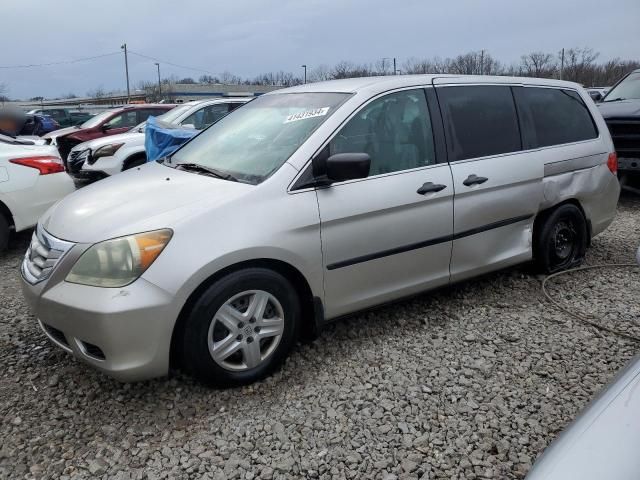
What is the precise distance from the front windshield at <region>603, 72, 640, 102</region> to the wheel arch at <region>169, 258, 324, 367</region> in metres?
7.57

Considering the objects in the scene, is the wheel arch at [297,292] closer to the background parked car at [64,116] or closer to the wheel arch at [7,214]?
the wheel arch at [7,214]

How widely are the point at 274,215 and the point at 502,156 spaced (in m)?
1.95

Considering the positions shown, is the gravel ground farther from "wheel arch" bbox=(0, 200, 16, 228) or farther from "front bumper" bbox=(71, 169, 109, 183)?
"front bumper" bbox=(71, 169, 109, 183)

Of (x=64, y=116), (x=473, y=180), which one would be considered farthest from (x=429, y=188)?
(x=64, y=116)

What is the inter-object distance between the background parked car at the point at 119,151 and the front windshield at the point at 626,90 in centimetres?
641

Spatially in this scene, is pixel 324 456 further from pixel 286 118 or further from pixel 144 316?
pixel 286 118

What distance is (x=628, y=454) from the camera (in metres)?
1.34

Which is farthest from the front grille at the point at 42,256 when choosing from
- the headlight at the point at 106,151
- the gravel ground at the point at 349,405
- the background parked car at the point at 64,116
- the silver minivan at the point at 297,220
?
the background parked car at the point at 64,116

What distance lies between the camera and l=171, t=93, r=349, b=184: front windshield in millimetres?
3193

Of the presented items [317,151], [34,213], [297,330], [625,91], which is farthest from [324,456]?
[625,91]

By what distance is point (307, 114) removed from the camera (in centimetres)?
340

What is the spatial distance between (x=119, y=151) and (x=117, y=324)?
6328 mm

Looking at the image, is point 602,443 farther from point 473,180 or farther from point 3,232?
point 3,232

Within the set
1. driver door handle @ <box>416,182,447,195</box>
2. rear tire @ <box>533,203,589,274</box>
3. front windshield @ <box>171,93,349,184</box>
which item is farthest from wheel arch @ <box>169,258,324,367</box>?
rear tire @ <box>533,203,589,274</box>
